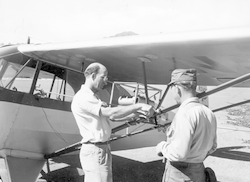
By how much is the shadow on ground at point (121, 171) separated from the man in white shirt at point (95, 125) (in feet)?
8.79

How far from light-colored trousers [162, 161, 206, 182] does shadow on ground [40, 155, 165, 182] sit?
10.9 ft

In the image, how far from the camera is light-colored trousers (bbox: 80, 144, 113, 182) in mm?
2169

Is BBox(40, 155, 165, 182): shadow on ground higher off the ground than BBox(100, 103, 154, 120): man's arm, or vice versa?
BBox(100, 103, 154, 120): man's arm

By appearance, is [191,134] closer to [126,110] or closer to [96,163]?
[126,110]

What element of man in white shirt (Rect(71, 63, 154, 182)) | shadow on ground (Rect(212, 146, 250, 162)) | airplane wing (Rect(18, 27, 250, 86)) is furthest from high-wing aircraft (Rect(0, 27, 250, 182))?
shadow on ground (Rect(212, 146, 250, 162))

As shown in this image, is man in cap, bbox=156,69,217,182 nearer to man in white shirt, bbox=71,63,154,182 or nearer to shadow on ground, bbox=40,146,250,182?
man in white shirt, bbox=71,63,154,182

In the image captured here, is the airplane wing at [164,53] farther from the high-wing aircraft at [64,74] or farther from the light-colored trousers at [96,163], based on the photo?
the light-colored trousers at [96,163]

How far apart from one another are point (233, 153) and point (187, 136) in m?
7.20

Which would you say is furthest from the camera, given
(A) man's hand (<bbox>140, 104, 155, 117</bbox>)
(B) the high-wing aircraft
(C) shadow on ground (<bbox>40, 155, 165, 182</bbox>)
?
(C) shadow on ground (<bbox>40, 155, 165, 182</bbox>)

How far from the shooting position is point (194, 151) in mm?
1658

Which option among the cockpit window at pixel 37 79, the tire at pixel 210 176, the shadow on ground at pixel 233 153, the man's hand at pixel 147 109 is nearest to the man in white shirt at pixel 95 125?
the man's hand at pixel 147 109

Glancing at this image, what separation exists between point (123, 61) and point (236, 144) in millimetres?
7623

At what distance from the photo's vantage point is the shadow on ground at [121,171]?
4.79 m

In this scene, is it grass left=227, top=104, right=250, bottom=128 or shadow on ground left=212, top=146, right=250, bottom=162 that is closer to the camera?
shadow on ground left=212, top=146, right=250, bottom=162
